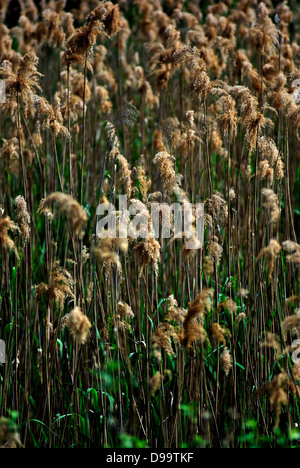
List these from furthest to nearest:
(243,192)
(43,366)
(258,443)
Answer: (243,192), (43,366), (258,443)

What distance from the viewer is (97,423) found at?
2123mm

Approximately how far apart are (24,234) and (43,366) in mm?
517

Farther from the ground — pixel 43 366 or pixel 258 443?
pixel 43 366

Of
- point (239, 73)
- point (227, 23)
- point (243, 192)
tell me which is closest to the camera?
point (239, 73)

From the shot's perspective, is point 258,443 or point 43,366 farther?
point 43,366

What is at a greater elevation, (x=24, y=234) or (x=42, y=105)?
(x=42, y=105)

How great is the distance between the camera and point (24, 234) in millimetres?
1911

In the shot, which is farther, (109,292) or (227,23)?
(227,23)

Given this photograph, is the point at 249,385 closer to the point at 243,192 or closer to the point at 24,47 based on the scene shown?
the point at 243,192

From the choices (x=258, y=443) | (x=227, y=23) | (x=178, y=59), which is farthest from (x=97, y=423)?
(x=227, y=23)
